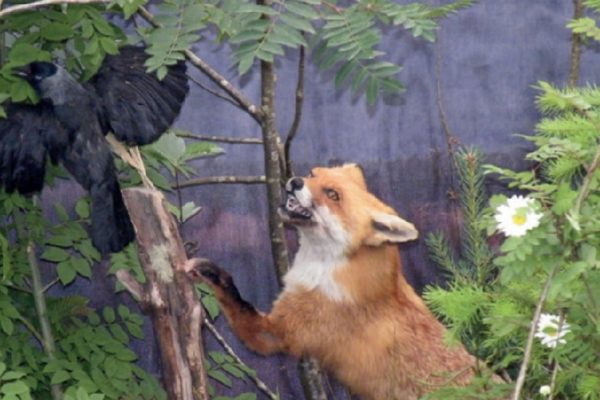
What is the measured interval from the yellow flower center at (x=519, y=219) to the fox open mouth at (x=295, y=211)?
0.85m

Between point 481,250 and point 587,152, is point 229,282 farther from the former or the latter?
point 587,152

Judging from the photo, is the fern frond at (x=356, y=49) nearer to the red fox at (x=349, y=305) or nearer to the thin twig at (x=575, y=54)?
the red fox at (x=349, y=305)

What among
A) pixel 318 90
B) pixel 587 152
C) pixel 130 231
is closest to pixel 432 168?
pixel 318 90

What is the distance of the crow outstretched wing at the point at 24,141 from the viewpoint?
2393 mm

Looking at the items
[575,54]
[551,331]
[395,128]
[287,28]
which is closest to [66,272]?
[287,28]

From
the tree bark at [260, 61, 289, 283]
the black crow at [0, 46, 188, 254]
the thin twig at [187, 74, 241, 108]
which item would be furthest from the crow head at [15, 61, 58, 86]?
the tree bark at [260, 61, 289, 283]

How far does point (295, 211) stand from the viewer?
2480 millimetres

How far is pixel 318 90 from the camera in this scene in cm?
280

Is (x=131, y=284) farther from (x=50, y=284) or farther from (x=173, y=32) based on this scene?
(x=173, y=32)

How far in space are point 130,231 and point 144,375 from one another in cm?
39

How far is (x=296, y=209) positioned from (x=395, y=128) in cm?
47

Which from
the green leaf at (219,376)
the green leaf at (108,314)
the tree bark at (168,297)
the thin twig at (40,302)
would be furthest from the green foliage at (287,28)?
the green leaf at (219,376)

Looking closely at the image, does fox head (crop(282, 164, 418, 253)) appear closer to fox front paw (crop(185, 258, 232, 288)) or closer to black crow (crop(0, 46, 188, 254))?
fox front paw (crop(185, 258, 232, 288))

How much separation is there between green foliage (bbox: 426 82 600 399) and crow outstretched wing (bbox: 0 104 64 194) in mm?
926
